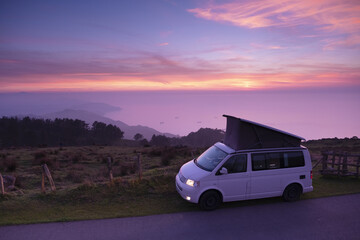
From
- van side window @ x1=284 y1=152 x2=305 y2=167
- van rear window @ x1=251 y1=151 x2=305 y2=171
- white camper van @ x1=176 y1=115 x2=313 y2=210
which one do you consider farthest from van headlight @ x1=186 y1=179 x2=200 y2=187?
van side window @ x1=284 y1=152 x2=305 y2=167

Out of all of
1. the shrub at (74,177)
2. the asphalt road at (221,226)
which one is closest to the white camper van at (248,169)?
the asphalt road at (221,226)

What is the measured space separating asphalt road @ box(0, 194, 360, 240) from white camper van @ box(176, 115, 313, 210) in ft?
1.89

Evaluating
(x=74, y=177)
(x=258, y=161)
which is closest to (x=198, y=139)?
(x=74, y=177)

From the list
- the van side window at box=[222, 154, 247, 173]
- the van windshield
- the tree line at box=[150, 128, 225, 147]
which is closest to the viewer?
the van side window at box=[222, 154, 247, 173]

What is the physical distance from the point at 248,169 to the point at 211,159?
1.28 metres

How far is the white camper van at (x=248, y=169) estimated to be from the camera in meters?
8.27

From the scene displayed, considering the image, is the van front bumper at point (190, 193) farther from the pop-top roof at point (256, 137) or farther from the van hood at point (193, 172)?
the pop-top roof at point (256, 137)

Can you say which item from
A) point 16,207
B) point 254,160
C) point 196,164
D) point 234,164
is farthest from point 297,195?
point 16,207

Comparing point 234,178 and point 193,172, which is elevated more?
point 193,172

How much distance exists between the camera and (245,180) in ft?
27.9

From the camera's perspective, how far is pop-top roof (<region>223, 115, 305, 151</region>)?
28.9ft

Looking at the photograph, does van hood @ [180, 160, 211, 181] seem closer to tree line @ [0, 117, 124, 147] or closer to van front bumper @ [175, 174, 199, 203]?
van front bumper @ [175, 174, 199, 203]

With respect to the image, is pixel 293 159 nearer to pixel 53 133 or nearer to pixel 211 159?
pixel 211 159

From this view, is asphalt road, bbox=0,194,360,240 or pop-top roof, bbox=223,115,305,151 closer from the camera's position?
asphalt road, bbox=0,194,360,240
